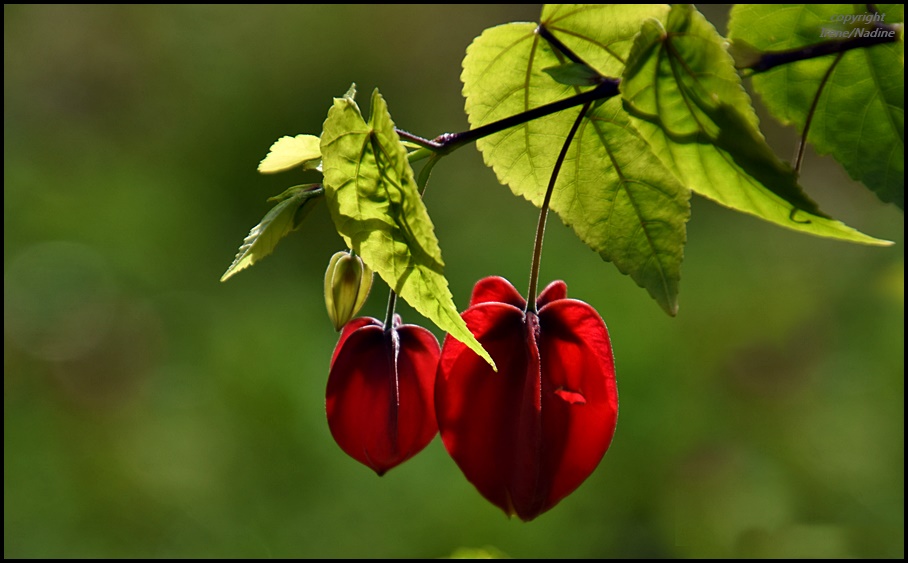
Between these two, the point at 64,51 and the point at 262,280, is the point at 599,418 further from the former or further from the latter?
the point at 64,51

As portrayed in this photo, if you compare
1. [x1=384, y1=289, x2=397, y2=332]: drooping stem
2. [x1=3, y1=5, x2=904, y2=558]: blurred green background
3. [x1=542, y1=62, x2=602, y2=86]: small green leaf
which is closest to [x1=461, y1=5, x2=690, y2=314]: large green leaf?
[x1=542, y1=62, x2=602, y2=86]: small green leaf

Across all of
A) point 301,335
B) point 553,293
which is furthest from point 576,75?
point 301,335

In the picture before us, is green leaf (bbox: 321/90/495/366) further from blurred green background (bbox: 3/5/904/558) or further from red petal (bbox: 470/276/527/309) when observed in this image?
blurred green background (bbox: 3/5/904/558)

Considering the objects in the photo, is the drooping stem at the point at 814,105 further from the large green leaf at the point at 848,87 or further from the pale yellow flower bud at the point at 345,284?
the pale yellow flower bud at the point at 345,284

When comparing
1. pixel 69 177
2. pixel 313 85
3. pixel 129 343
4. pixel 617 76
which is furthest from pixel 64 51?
pixel 617 76

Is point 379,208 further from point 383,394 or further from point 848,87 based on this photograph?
point 848,87

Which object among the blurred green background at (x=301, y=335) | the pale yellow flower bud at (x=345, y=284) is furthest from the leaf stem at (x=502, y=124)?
the blurred green background at (x=301, y=335)
